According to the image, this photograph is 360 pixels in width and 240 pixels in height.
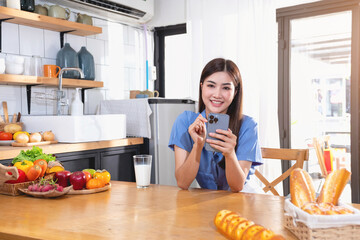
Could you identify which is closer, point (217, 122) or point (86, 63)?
point (217, 122)

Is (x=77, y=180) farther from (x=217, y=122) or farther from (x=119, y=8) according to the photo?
(x=119, y=8)

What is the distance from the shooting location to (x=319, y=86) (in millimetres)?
3230

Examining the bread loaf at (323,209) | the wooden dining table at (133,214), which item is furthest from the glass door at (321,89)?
the bread loaf at (323,209)

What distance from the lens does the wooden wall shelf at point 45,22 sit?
2.53 m

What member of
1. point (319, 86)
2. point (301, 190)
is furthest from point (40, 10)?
point (301, 190)

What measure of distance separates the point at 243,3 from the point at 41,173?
2.38 m

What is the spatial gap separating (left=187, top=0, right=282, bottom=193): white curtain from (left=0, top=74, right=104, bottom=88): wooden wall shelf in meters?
1.06

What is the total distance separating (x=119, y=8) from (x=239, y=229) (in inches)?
114

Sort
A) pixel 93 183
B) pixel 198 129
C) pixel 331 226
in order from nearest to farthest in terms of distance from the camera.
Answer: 1. pixel 331 226
2. pixel 93 183
3. pixel 198 129

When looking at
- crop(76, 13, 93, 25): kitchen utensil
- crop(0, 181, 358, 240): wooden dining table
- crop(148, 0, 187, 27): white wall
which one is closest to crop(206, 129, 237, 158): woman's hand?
crop(0, 181, 358, 240): wooden dining table

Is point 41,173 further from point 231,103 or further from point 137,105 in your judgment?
point 137,105

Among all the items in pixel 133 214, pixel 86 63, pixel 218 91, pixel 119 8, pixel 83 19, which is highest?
pixel 119 8

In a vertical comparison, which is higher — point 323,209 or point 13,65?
point 13,65

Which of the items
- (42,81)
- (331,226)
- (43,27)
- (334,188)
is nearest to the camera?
(331,226)
